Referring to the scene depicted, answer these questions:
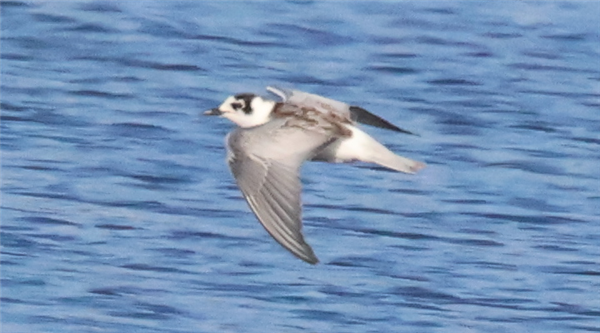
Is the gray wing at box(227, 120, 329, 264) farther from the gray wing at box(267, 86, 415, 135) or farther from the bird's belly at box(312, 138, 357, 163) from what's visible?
the gray wing at box(267, 86, 415, 135)

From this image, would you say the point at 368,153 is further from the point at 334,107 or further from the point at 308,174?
the point at 308,174

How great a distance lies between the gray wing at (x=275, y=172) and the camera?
763 centimetres

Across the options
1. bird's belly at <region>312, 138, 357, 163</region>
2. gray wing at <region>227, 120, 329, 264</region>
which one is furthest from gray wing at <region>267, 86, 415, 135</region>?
gray wing at <region>227, 120, 329, 264</region>

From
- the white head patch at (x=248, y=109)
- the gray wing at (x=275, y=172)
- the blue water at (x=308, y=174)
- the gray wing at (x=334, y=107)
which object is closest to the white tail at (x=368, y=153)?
the gray wing at (x=275, y=172)

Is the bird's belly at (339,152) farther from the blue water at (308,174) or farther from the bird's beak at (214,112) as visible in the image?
the blue water at (308,174)

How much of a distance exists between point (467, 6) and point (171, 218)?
692cm

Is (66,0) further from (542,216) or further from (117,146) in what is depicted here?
(542,216)

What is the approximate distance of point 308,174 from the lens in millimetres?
12852

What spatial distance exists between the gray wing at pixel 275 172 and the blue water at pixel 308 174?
179cm

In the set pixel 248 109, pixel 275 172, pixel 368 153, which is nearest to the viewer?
pixel 275 172

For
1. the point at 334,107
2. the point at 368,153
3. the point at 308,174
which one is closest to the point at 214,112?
the point at 334,107

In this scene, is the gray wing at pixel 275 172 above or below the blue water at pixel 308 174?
above

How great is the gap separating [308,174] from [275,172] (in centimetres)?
469

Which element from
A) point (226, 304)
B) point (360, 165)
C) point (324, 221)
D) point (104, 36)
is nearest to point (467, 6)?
point (104, 36)
